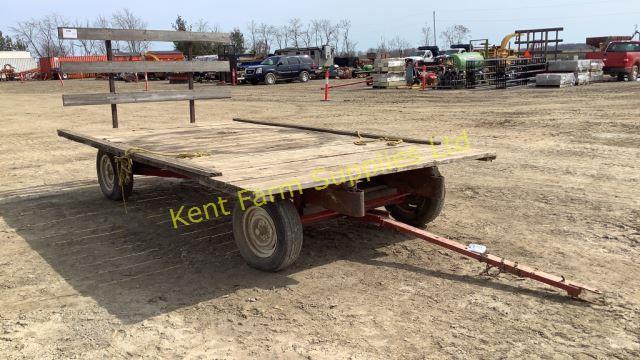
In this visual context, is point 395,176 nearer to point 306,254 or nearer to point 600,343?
point 306,254

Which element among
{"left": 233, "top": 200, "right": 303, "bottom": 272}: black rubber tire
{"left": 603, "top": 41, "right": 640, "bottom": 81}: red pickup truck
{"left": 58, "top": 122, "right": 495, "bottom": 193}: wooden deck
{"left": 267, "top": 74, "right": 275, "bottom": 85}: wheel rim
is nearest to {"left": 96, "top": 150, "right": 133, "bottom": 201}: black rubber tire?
{"left": 58, "top": 122, "right": 495, "bottom": 193}: wooden deck

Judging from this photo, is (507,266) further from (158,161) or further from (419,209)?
(158,161)

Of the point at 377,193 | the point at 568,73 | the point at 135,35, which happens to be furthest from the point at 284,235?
the point at 568,73

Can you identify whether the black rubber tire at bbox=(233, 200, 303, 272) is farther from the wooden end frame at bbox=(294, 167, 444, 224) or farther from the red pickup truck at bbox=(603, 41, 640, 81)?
the red pickup truck at bbox=(603, 41, 640, 81)

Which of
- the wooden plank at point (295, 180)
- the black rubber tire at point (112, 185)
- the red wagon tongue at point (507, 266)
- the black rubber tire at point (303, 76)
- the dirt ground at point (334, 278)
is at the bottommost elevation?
the dirt ground at point (334, 278)

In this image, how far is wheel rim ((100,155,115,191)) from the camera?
257 inches

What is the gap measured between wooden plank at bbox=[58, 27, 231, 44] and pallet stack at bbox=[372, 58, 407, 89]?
59.9 ft

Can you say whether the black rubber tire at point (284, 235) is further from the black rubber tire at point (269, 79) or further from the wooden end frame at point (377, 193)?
the black rubber tire at point (269, 79)

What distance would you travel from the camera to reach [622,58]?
2438 cm

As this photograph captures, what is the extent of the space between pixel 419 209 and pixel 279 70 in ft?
94.7

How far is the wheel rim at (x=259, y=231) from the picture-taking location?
4.09m

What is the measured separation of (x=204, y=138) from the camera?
621cm

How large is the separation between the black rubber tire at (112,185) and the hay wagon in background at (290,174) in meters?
0.01

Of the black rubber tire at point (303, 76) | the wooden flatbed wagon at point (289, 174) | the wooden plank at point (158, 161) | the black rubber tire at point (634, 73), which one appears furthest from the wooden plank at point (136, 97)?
the black rubber tire at point (303, 76)
